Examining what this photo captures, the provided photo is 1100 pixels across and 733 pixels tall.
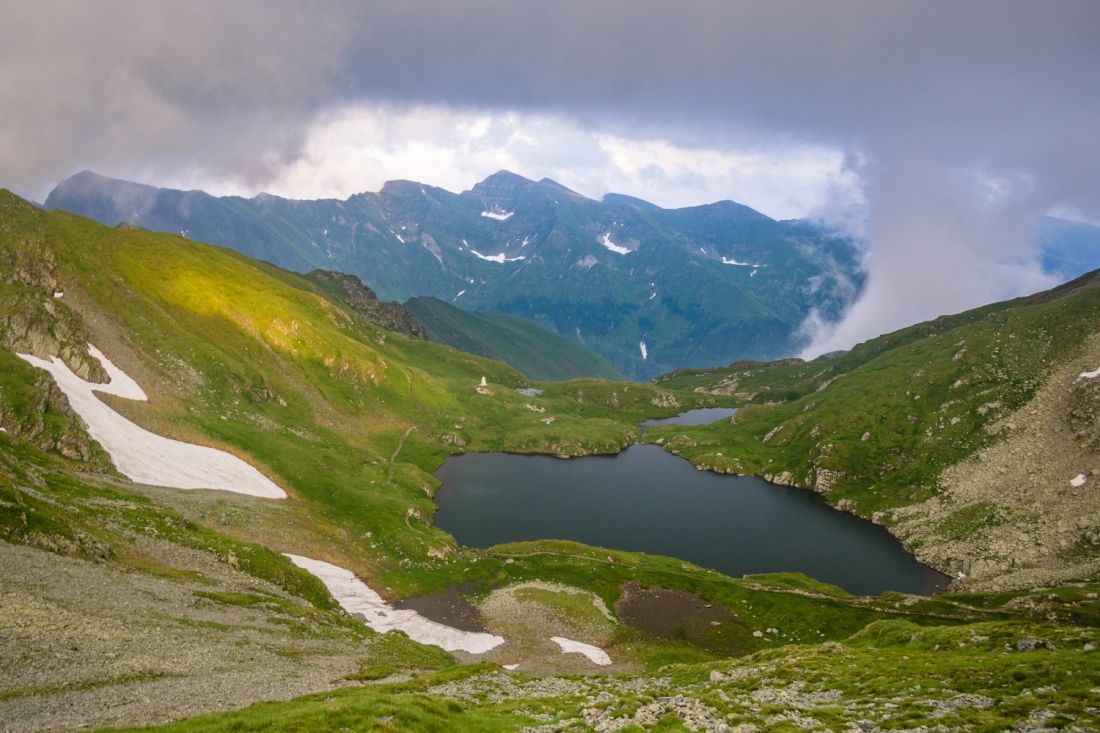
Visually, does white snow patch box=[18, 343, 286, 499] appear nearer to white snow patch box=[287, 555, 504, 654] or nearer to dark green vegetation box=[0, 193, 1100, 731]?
dark green vegetation box=[0, 193, 1100, 731]

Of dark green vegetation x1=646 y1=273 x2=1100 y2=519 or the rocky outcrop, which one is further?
dark green vegetation x1=646 y1=273 x2=1100 y2=519

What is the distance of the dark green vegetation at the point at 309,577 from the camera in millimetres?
28453

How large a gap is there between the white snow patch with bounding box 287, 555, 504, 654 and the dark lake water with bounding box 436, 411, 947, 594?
38.4m

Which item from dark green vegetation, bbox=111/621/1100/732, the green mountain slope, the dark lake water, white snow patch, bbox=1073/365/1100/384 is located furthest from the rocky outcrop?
dark green vegetation, bbox=111/621/1100/732

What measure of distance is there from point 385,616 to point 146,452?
163ft

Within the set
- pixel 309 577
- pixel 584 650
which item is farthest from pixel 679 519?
pixel 309 577

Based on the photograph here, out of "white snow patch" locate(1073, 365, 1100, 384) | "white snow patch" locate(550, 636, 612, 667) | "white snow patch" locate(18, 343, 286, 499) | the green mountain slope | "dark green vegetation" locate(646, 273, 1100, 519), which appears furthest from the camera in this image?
"dark green vegetation" locate(646, 273, 1100, 519)

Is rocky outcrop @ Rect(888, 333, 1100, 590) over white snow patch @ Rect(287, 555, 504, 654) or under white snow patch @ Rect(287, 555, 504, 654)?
over

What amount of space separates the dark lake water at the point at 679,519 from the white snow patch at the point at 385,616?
38.4 meters

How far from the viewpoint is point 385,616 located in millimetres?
76688

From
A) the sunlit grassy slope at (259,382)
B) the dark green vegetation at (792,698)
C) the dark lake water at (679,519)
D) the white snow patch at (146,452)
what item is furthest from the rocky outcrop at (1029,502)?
the white snow patch at (146,452)

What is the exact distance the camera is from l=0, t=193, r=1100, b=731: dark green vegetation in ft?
93.4

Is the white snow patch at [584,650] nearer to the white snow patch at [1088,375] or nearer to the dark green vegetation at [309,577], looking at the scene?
the dark green vegetation at [309,577]

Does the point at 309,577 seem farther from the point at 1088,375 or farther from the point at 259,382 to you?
the point at 1088,375
